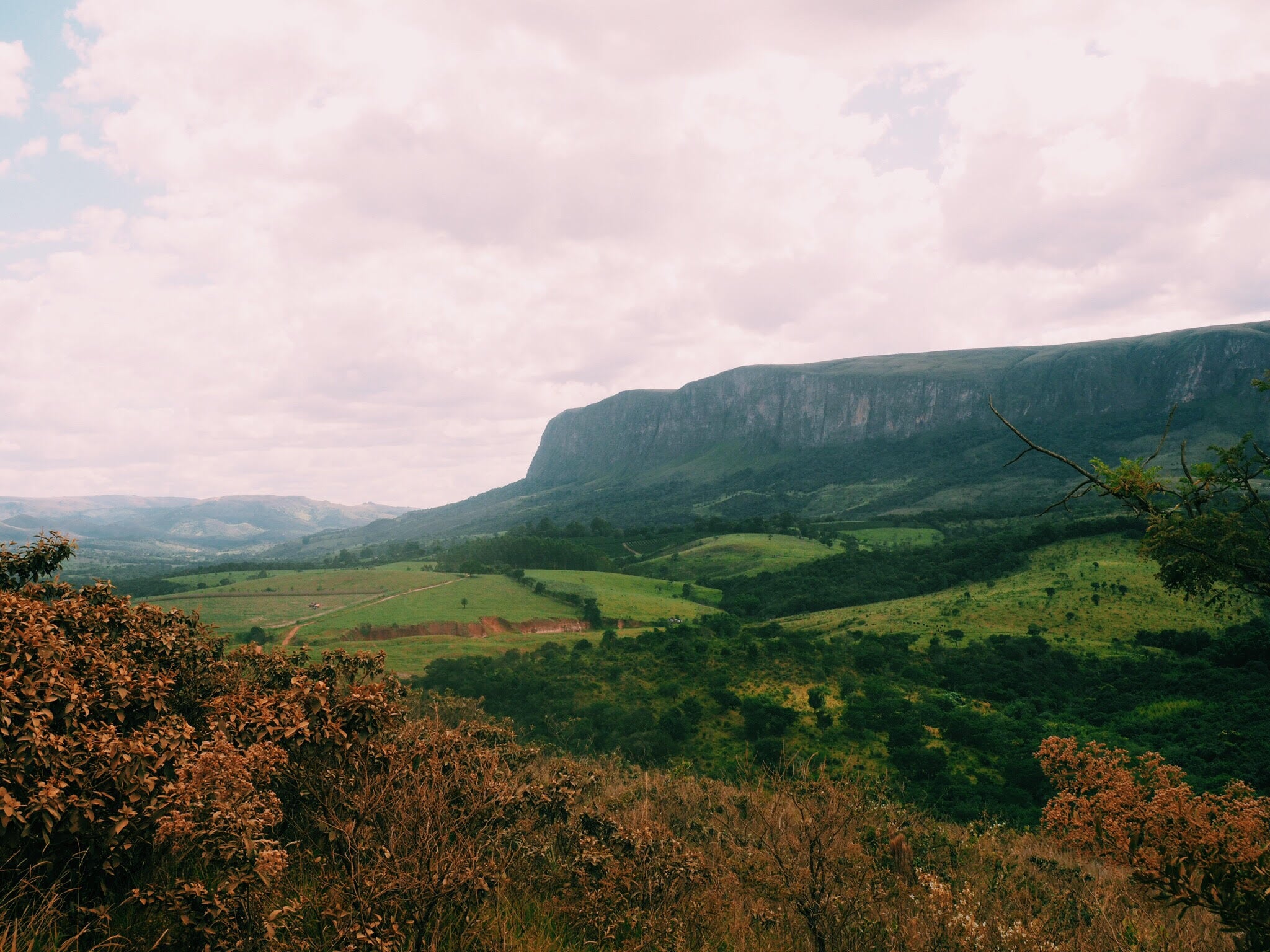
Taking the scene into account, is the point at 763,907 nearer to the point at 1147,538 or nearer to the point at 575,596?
the point at 1147,538

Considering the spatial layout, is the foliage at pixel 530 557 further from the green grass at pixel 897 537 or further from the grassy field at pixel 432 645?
the grassy field at pixel 432 645

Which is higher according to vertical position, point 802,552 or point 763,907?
point 763,907

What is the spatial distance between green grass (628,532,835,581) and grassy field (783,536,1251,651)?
124 feet

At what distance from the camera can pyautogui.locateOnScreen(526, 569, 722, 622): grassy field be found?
9375 centimetres

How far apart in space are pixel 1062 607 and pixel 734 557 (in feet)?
238

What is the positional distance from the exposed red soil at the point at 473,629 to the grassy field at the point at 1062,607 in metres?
31.1

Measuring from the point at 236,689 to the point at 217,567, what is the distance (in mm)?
177269

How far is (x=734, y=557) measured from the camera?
139875mm

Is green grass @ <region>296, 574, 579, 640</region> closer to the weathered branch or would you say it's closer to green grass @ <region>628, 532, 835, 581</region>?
green grass @ <region>628, 532, 835, 581</region>

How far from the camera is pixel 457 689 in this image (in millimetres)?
51156

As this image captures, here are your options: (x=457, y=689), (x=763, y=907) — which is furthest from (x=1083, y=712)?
(x=763, y=907)

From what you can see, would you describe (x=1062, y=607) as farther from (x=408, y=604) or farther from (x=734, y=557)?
(x=408, y=604)

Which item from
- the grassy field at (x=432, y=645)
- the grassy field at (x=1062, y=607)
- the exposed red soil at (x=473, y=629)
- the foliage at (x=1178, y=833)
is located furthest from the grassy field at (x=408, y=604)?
the foliage at (x=1178, y=833)

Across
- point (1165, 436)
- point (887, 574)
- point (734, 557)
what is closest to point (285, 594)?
point (734, 557)
